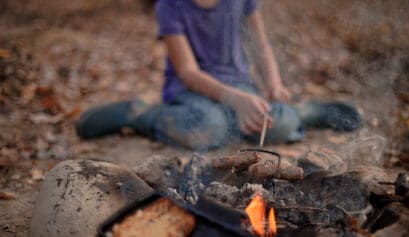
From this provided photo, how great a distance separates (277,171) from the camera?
165 centimetres

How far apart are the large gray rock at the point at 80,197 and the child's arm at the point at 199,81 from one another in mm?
896

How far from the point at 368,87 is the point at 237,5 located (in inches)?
68.7

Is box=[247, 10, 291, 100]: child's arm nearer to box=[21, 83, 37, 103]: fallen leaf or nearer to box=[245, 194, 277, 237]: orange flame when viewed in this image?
box=[245, 194, 277, 237]: orange flame

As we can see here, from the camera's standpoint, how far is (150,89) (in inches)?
160

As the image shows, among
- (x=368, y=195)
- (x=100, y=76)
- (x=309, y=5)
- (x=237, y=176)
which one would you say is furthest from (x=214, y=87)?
(x=309, y=5)

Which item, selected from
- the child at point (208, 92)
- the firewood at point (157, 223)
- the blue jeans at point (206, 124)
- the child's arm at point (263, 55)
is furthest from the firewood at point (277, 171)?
Answer: the child's arm at point (263, 55)

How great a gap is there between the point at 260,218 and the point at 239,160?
1.15 feet

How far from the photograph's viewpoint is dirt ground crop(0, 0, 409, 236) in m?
2.71

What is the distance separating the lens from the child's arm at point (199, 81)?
238 centimetres

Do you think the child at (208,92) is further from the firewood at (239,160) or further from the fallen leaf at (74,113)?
the firewood at (239,160)

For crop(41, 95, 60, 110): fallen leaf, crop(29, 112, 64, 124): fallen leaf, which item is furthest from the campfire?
crop(41, 95, 60, 110): fallen leaf

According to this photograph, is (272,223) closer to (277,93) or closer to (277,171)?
(277,171)

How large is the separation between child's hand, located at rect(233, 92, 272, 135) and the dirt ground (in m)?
0.42

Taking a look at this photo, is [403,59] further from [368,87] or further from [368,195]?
[368,195]
